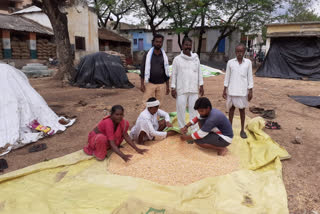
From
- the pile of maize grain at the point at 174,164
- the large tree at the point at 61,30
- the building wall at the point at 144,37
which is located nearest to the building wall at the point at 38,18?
the large tree at the point at 61,30

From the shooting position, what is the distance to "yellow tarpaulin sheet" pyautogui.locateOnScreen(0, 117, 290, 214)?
1943 mm

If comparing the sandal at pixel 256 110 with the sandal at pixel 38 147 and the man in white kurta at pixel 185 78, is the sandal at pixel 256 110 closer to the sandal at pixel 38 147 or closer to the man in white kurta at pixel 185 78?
the man in white kurta at pixel 185 78

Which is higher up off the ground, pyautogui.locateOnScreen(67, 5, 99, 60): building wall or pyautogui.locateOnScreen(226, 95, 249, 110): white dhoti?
pyautogui.locateOnScreen(67, 5, 99, 60): building wall

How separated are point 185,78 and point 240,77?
772 mm

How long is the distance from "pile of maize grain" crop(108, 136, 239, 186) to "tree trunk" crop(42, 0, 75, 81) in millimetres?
6786

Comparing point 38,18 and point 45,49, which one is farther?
point 38,18

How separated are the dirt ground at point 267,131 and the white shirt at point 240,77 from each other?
939 millimetres

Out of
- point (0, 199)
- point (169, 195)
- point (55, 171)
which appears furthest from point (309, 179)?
point (0, 199)

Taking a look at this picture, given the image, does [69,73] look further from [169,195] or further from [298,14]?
[298,14]

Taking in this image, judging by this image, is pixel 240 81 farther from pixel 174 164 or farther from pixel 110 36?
pixel 110 36

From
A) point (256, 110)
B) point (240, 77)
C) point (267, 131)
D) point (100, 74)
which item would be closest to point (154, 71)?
point (240, 77)

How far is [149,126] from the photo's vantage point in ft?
10.4

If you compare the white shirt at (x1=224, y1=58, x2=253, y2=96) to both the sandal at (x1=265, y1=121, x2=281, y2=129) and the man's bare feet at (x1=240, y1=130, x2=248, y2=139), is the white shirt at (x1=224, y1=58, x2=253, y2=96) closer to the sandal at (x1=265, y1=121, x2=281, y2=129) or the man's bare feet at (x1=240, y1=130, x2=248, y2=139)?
the man's bare feet at (x1=240, y1=130, x2=248, y2=139)

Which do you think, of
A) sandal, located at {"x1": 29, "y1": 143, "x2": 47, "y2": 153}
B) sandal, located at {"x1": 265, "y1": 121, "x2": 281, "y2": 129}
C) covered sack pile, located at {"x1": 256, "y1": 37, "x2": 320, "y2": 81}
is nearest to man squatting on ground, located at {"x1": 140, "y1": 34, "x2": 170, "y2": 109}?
sandal, located at {"x1": 29, "y1": 143, "x2": 47, "y2": 153}
